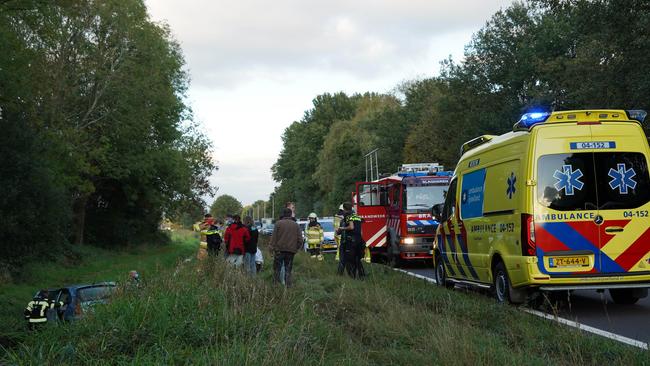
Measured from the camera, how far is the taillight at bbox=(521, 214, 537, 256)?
29.5 feet

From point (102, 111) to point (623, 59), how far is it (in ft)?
70.6

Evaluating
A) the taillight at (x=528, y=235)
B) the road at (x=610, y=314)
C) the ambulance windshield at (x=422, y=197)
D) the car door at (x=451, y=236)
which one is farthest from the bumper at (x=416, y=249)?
the taillight at (x=528, y=235)

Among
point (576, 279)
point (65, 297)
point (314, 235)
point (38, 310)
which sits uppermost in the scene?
point (314, 235)

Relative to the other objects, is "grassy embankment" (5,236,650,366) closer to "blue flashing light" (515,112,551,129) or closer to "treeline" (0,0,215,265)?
"blue flashing light" (515,112,551,129)

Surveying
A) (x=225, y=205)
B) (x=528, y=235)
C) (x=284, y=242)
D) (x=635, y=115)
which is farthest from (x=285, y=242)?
(x=225, y=205)

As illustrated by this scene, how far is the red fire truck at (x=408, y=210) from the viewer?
773 inches

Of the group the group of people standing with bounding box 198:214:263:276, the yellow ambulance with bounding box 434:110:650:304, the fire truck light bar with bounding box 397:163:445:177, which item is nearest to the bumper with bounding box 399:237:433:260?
the fire truck light bar with bounding box 397:163:445:177

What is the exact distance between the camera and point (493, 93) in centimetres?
4412

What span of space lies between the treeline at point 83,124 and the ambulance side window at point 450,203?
1450 centimetres

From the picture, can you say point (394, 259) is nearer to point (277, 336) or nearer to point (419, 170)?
point (419, 170)

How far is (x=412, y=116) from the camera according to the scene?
62.4 metres

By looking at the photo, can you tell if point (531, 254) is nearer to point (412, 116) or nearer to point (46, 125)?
point (46, 125)

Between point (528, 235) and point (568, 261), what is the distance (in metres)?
0.65

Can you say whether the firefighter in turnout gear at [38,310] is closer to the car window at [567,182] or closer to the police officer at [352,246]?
the police officer at [352,246]
